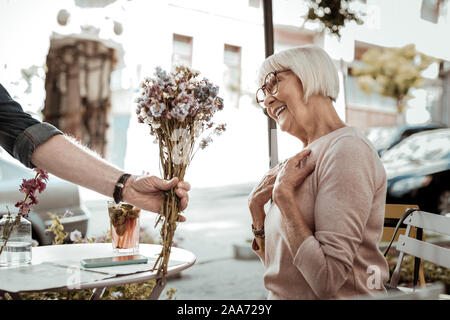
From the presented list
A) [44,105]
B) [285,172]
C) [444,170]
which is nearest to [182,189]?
[285,172]

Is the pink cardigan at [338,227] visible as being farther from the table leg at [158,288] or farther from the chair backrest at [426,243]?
the chair backrest at [426,243]

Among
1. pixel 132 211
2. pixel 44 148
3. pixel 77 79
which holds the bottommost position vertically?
pixel 132 211

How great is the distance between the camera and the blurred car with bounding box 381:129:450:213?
2607 mm

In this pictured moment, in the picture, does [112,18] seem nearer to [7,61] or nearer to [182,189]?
[7,61]

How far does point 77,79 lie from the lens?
3.00 metres

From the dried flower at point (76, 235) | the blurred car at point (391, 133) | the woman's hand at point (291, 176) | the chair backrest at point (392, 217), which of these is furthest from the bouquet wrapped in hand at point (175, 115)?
the blurred car at point (391, 133)

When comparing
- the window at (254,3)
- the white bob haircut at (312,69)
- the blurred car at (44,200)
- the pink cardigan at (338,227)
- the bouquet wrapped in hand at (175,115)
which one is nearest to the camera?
the bouquet wrapped in hand at (175,115)

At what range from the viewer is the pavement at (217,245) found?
10.8ft

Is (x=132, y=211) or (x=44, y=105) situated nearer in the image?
(x=132, y=211)

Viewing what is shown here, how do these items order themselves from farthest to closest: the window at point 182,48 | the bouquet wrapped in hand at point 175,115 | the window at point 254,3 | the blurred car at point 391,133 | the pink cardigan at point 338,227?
1. the window at point 254,3
2. the window at point 182,48
3. the blurred car at point 391,133
4. the pink cardigan at point 338,227
5. the bouquet wrapped in hand at point 175,115

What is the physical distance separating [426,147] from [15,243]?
2181 millimetres

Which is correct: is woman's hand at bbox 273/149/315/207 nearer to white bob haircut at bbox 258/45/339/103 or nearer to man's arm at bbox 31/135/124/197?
white bob haircut at bbox 258/45/339/103

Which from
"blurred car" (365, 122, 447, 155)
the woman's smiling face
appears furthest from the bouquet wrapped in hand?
"blurred car" (365, 122, 447, 155)

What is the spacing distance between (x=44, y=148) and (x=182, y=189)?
46 cm
